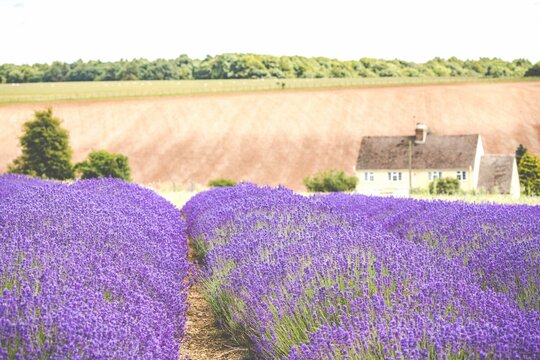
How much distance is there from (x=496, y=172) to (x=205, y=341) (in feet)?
126

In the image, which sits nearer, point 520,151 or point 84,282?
point 84,282

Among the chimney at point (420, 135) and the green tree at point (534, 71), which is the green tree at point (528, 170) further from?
the green tree at point (534, 71)

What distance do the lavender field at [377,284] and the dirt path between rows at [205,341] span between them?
12 cm

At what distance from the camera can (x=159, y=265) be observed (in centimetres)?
550

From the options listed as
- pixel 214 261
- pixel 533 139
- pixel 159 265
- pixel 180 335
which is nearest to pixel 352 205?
pixel 214 261

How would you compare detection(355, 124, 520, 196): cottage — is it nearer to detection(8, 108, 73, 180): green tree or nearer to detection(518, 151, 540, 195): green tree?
detection(518, 151, 540, 195): green tree

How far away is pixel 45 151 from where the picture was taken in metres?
Result: 36.7

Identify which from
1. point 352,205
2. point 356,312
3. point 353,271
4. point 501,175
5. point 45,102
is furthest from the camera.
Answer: point 45,102

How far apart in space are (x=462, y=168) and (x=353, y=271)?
39133mm

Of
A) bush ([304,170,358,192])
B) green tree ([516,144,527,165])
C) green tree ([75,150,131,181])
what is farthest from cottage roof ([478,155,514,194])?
green tree ([75,150,131,181])

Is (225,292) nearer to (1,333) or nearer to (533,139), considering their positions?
(1,333)

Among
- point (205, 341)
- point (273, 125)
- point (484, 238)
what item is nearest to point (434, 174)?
point (273, 125)

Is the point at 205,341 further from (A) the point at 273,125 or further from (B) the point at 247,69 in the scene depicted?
(B) the point at 247,69

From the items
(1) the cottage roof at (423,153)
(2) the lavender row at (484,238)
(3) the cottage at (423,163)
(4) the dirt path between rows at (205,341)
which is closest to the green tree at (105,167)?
(3) the cottage at (423,163)
